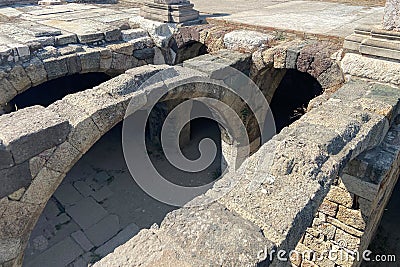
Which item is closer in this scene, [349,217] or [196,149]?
[349,217]

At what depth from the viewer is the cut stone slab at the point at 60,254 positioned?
5.76 metres

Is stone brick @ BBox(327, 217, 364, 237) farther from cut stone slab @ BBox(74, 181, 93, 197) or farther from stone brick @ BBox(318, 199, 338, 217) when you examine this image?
cut stone slab @ BBox(74, 181, 93, 197)

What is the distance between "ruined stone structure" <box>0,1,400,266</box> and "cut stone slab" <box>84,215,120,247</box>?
2.29 metres

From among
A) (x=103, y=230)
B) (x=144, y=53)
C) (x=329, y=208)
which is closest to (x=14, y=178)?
(x=103, y=230)

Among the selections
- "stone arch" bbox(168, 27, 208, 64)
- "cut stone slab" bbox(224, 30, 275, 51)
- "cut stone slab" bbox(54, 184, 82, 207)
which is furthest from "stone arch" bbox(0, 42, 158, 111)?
"cut stone slab" bbox(54, 184, 82, 207)

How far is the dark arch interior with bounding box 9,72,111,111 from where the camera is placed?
927 centimetres

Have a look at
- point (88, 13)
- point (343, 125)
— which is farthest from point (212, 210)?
point (88, 13)

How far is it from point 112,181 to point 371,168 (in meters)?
5.69

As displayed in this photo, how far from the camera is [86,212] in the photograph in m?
6.88

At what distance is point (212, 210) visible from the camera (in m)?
2.39

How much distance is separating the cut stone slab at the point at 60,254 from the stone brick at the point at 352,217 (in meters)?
4.51

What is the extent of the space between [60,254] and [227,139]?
151 inches

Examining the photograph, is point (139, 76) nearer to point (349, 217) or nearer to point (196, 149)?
point (349, 217)

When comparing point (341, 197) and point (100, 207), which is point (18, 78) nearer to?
point (100, 207)
